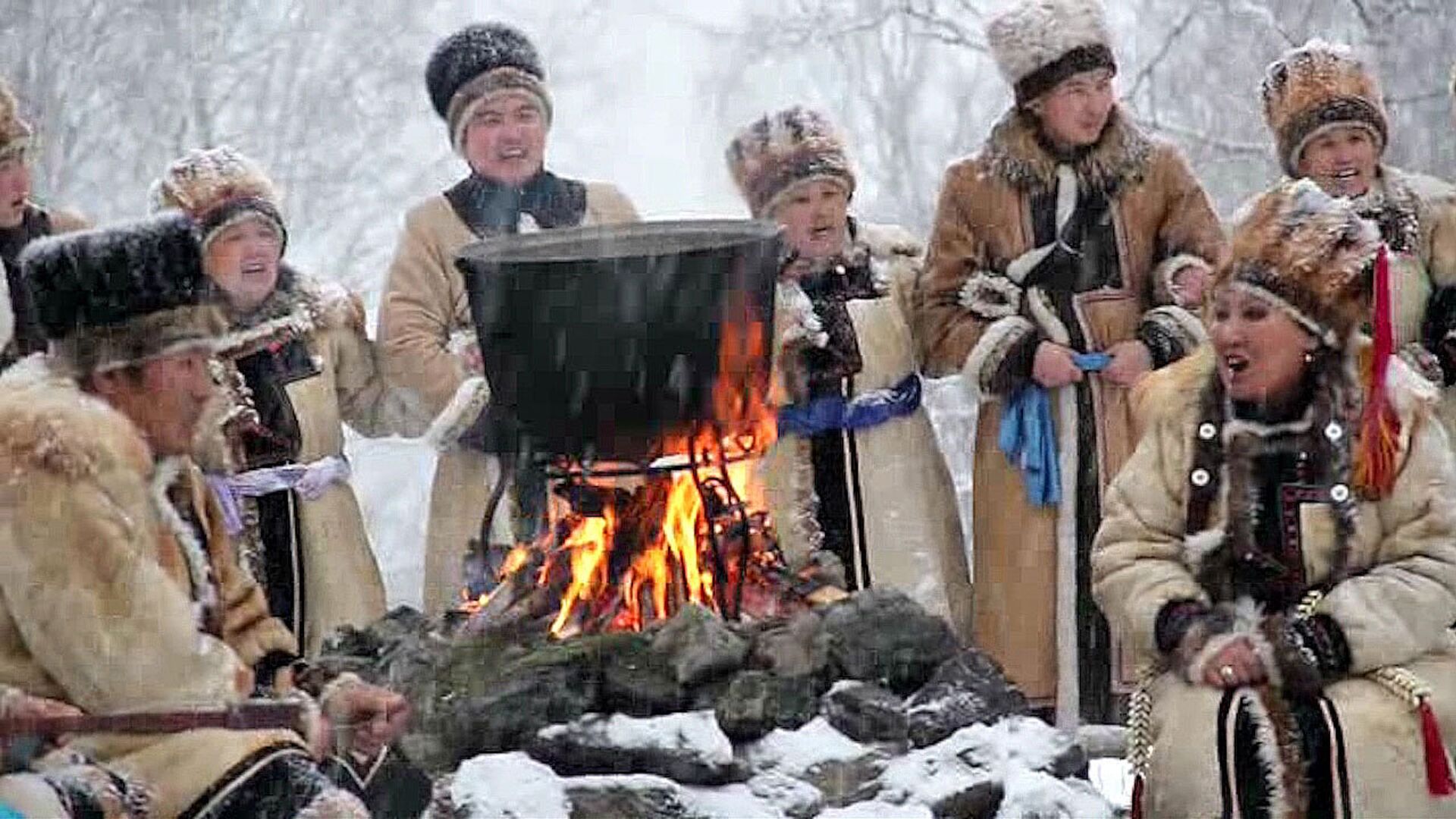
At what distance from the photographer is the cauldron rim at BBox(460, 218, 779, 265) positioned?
18.1ft

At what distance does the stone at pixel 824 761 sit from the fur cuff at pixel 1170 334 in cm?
202

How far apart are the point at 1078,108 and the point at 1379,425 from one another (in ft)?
6.90

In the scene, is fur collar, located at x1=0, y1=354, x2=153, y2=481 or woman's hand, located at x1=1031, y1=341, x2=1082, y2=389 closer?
fur collar, located at x1=0, y1=354, x2=153, y2=481

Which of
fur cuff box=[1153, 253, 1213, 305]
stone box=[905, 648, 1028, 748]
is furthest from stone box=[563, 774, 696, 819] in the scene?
fur cuff box=[1153, 253, 1213, 305]

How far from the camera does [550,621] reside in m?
5.50

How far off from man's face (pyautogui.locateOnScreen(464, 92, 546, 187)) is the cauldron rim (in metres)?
1.04

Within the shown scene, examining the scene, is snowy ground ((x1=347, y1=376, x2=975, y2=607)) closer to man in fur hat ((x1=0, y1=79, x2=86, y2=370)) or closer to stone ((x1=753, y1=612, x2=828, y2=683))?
man in fur hat ((x1=0, y1=79, x2=86, y2=370))

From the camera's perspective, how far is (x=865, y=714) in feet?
16.8

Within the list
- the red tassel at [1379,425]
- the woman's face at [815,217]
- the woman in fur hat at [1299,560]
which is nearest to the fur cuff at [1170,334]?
the woman's face at [815,217]

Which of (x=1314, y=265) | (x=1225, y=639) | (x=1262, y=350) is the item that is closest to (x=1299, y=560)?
(x=1225, y=639)

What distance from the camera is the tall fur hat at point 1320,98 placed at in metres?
6.60

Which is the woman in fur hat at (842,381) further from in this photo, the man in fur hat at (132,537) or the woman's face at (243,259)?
the man in fur hat at (132,537)

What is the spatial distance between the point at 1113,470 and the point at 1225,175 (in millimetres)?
10380

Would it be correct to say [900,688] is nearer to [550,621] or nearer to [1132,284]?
[550,621]
